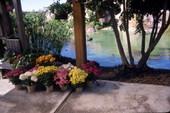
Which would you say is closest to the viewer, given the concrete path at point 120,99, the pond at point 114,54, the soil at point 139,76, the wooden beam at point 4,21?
the concrete path at point 120,99

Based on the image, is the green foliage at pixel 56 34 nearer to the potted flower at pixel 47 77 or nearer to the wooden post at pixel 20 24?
the wooden post at pixel 20 24

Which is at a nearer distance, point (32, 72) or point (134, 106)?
point (134, 106)

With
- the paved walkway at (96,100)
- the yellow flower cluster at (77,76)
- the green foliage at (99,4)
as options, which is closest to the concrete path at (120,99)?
the paved walkway at (96,100)

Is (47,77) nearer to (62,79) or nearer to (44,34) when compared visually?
(62,79)

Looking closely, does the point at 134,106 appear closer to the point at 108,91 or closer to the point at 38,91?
the point at 108,91

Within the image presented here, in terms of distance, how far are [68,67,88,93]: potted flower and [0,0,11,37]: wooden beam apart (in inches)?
103

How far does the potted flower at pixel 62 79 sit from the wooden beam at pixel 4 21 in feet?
7.92

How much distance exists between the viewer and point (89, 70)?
9.37 feet

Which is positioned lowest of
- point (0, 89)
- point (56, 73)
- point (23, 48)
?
point (0, 89)

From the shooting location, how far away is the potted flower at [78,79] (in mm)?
2670

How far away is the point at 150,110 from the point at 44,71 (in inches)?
67.2

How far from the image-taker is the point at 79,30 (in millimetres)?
2996

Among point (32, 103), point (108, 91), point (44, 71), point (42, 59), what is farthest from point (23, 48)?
point (108, 91)

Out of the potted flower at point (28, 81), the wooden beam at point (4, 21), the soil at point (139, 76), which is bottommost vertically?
the soil at point (139, 76)
